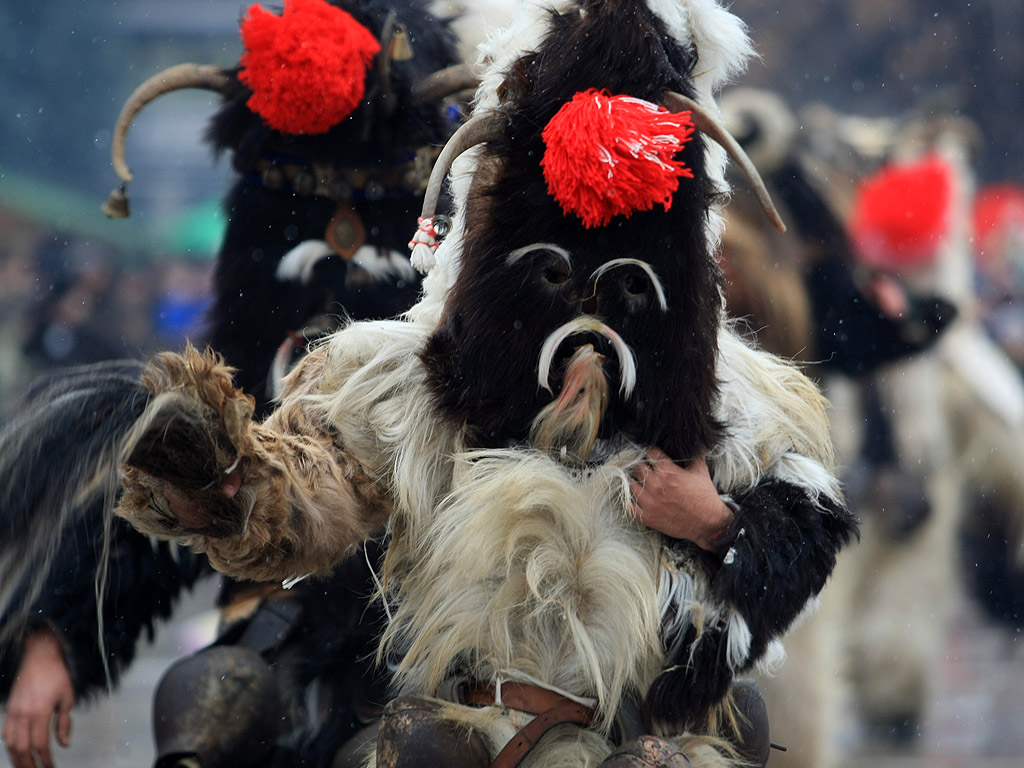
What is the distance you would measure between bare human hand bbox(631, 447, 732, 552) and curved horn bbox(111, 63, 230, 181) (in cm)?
124

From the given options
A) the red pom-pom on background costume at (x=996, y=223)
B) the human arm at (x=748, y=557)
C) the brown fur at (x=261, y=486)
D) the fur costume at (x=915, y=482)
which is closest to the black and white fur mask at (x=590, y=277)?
the human arm at (x=748, y=557)

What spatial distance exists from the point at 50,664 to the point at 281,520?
1044 mm

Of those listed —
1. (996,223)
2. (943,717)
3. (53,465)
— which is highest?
(53,465)

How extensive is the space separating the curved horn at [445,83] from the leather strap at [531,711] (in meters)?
1.33

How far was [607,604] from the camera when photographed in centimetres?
182

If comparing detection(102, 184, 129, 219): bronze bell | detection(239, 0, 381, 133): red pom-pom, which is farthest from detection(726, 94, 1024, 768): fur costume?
detection(102, 184, 129, 219): bronze bell

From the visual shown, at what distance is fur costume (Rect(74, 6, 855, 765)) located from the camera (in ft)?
5.91

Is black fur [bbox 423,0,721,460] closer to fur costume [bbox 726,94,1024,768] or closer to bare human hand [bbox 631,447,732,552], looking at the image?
bare human hand [bbox 631,447,732,552]

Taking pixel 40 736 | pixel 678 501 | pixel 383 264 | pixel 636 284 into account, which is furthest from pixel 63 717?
pixel 636 284

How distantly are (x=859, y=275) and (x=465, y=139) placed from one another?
2466mm

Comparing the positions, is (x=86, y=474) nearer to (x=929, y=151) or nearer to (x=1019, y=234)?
(x=929, y=151)

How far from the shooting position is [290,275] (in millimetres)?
2672

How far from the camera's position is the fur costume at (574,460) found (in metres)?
1.80

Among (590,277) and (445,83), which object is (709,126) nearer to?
Result: (590,277)
